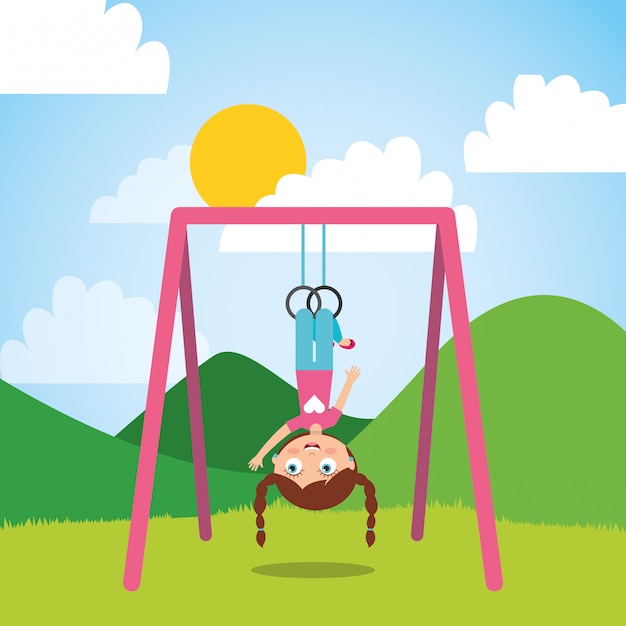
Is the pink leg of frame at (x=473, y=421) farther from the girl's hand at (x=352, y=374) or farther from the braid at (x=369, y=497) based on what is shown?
the girl's hand at (x=352, y=374)

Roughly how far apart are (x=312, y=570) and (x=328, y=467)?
1.96 feet

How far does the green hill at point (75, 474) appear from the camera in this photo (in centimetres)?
945

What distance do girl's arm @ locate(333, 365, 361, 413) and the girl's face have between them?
21 cm

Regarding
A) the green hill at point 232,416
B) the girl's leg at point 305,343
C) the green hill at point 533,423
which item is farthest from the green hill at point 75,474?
the girl's leg at point 305,343

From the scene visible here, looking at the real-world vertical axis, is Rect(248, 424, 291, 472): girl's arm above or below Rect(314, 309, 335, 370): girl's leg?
below

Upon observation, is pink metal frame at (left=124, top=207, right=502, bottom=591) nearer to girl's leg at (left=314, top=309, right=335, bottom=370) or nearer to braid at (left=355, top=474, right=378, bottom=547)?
girl's leg at (left=314, top=309, right=335, bottom=370)

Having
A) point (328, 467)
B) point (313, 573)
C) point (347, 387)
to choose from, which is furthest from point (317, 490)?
point (347, 387)

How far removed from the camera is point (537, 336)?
32.8ft

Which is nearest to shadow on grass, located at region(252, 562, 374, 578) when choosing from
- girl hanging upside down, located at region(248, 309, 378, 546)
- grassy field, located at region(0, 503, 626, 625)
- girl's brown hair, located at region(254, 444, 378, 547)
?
grassy field, located at region(0, 503, 626, 625)

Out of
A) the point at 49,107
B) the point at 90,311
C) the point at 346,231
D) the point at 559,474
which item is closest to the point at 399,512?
the point at 559,474

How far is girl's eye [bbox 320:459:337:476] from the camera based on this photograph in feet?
23.6

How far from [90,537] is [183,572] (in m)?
1.50

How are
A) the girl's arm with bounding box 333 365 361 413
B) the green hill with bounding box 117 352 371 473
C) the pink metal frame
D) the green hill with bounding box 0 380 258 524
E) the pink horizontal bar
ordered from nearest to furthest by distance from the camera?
the pink metal frame < the pink horizontal bar < the girl's arm with bounding box 333 365 361 413 < the green hill with bounding box 0 380 258 524 < the green hill with bounding box 117 352 371 473

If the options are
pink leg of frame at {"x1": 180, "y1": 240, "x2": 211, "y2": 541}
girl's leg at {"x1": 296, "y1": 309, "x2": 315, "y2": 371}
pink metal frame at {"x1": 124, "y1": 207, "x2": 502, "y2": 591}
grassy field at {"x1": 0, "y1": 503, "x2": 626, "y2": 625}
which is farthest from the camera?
pink leg of frame at {"x1": 180, "y1": 240, "x2": 211, "y2": 541}
